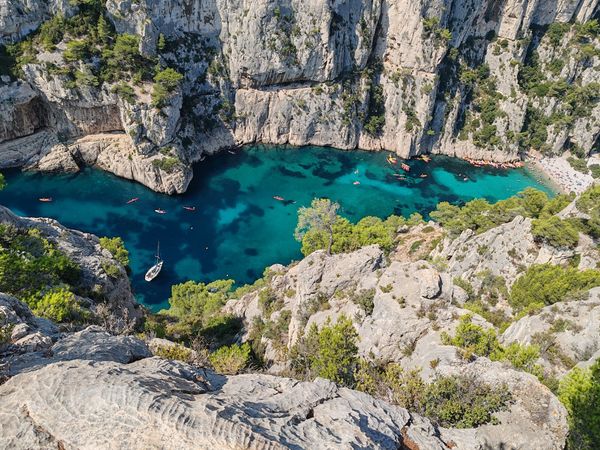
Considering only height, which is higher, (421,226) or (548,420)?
(548,420)

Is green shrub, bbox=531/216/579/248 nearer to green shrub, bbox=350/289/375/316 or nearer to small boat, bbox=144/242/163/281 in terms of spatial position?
green shrub, bbox=350/289/375/316

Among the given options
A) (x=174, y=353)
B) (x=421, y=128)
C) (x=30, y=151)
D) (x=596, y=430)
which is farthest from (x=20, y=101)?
(x=596, y=430)

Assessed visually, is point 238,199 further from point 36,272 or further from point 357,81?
point 36,272

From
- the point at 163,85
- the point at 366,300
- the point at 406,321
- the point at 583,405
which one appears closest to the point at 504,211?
the point at 366,300

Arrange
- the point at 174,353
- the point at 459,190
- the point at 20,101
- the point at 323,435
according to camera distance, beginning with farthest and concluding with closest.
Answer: the point at 459,190 → the point at 20,101 → the point at 174,353 → the point at 323,435

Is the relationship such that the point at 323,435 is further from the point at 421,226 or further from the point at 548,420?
the point at 421,226

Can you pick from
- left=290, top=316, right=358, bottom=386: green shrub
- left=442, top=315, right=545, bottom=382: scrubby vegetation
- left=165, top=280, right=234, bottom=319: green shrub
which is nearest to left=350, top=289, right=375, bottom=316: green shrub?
left=290, top=316, right=358, bottom=386: green shrub
